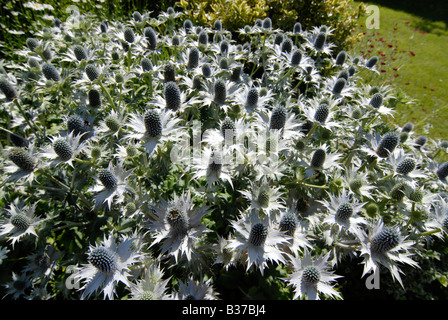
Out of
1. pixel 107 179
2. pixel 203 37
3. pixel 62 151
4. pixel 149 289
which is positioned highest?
pixel 203 37

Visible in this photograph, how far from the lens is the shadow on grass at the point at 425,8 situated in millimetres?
8820

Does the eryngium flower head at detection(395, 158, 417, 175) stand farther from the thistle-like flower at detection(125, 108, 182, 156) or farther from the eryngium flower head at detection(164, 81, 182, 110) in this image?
the eryngium flower head at detection(164, 81, 182, 110)

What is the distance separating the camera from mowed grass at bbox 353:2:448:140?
16.0ft

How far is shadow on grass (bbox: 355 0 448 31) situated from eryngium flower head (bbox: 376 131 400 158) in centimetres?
909

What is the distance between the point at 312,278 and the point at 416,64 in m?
7.61

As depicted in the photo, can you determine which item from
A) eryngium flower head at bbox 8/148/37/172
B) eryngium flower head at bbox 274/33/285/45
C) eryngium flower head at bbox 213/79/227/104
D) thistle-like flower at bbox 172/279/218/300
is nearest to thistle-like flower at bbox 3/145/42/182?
eryngium flower head at bbox 8/148/37/172

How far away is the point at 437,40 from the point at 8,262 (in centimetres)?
1125

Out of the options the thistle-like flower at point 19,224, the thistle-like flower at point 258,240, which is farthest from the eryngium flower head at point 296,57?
the thistle-like flower at point 19,224

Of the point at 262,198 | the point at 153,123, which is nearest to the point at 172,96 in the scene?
the point at 153,123

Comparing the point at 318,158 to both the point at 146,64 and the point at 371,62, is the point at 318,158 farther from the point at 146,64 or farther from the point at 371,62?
the point at 371,62

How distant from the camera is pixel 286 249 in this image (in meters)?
2.03

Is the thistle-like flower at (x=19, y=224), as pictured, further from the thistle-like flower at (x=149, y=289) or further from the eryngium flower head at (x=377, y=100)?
the eryngium flower head at (x=377, y=100)

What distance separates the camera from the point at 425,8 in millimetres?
9531
